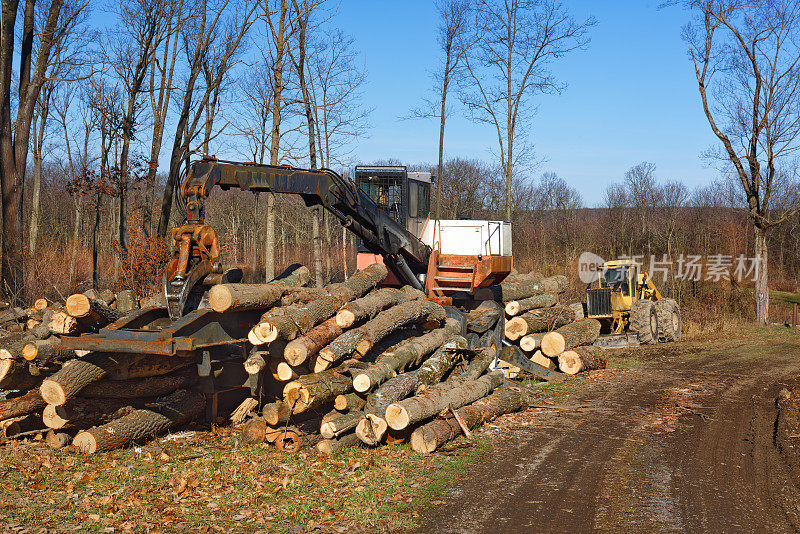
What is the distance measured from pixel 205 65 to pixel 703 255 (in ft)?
77.8

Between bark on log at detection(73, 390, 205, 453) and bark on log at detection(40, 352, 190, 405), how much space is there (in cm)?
49

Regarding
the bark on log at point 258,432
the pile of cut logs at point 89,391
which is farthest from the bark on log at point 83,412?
the bark on log at point 258,432

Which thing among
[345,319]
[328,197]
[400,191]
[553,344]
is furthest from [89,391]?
[553,344]

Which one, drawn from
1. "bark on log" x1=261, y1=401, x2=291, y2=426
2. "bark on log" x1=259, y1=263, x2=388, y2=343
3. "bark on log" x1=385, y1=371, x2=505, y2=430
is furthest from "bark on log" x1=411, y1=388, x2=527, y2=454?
"bark on log" x1=259, y1=263, x2=388, y2=343

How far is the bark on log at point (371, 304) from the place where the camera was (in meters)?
9.77

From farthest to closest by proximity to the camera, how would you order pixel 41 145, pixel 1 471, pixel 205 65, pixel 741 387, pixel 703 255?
pixel 41 145 → pixel 703 255 → pixel 205 65 → pixel 741 387 → pixel 1 471

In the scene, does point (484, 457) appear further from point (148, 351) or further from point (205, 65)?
point (205, 65)

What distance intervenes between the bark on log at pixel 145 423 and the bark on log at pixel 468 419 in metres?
3.29

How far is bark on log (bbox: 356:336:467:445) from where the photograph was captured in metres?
8.88

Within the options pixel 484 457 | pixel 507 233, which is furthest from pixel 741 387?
pixel 484 457

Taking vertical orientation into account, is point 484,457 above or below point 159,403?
below

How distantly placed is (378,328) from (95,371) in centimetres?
396

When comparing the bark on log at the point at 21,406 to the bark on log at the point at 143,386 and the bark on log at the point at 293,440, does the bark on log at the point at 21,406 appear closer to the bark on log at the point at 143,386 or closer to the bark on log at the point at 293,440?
the bark on log at the point at 143,386

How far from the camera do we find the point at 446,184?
2343 inches
